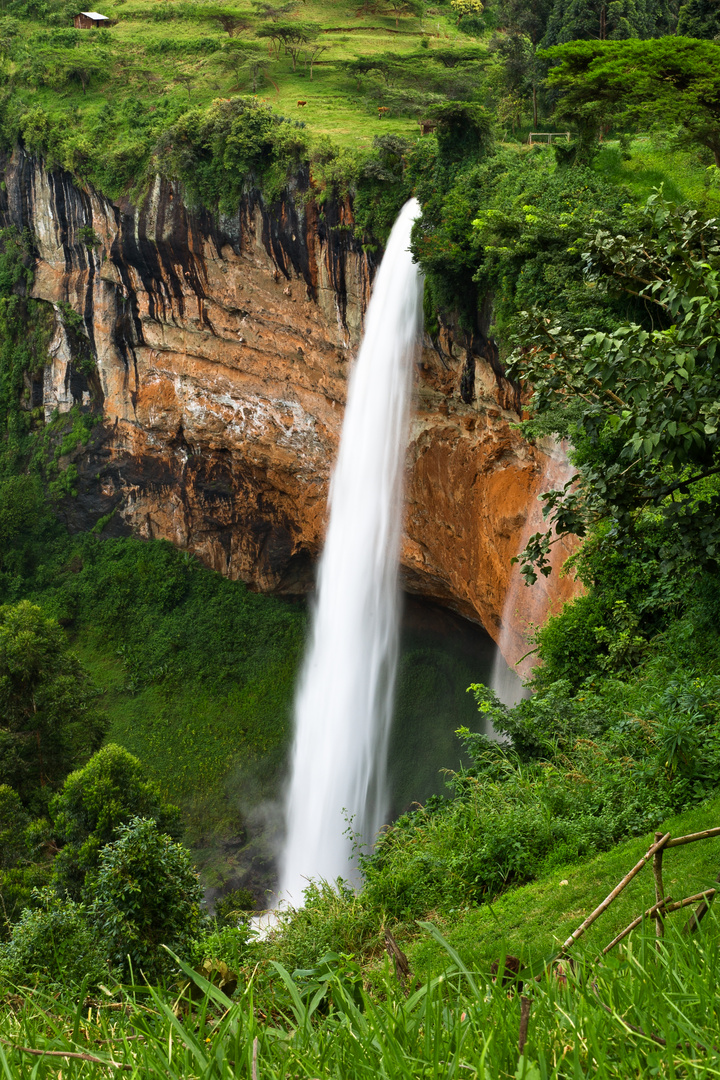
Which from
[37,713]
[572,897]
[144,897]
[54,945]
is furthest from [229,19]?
[572,897]

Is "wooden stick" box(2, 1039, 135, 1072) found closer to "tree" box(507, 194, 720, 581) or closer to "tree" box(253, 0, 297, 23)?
"tree" box(507, 194, 720, 581)

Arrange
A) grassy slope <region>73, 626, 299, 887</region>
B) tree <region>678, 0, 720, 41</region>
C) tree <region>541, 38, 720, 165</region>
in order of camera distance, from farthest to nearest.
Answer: grassy slope <region>73, 626, 299, 887</region>
tree <region>678, 0, 720, 41</region>
tree <region>541, 38, 720, 165</region>

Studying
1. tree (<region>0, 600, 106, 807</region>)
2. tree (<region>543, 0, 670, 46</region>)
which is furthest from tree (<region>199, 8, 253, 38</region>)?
tree (<region>0, 600, 106, 807</region>)

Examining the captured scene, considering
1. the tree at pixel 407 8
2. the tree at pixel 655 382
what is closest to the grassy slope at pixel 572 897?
the tree at pixel 655 382

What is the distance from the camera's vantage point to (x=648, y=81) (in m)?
10.8

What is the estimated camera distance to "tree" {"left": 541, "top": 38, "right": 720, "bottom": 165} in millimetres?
10398

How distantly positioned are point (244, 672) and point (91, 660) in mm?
5075

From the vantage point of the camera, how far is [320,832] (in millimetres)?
17719

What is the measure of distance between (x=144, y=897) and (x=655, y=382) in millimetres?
5266

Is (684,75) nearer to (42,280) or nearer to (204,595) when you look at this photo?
(204,595)

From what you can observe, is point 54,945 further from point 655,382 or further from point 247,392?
point 247,392

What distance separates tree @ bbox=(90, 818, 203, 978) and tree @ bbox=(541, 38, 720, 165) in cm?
1159

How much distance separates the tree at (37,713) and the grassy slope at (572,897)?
11867 mm

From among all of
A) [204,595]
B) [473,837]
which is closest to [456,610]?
[204,595]
